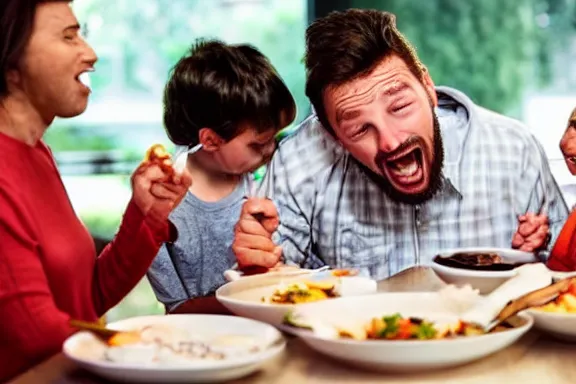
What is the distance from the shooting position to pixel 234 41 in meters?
1.84

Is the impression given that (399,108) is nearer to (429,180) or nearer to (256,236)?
(429,180)

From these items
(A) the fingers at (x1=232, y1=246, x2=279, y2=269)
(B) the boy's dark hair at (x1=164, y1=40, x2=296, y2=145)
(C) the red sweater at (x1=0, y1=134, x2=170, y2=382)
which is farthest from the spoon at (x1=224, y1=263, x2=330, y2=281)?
(B) the boy's dark hair at (x1=164, y1=40, x2=296, y2=145)

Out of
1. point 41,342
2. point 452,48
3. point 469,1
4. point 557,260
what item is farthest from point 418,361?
point 469,1

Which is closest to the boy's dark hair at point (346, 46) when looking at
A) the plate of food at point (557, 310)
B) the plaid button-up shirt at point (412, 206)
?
the plaid button-up shirt at point (412, 206)

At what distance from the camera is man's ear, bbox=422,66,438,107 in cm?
183

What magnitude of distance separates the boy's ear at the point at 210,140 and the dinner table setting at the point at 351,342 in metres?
0.45

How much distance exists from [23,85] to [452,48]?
925 millimetres

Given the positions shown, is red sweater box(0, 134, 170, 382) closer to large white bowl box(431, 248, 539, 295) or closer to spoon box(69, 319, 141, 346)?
spoon box(69, 319, 141, 346)

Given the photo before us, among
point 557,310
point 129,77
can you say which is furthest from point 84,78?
point 557,310

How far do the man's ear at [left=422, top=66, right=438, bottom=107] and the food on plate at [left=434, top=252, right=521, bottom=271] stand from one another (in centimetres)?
32

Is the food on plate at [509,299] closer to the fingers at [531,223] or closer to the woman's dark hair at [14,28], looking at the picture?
the fingers at [531,223]

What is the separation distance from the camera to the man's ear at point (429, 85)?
183cm

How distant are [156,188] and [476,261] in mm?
584

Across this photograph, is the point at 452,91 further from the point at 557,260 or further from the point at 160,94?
the point at 160,94
